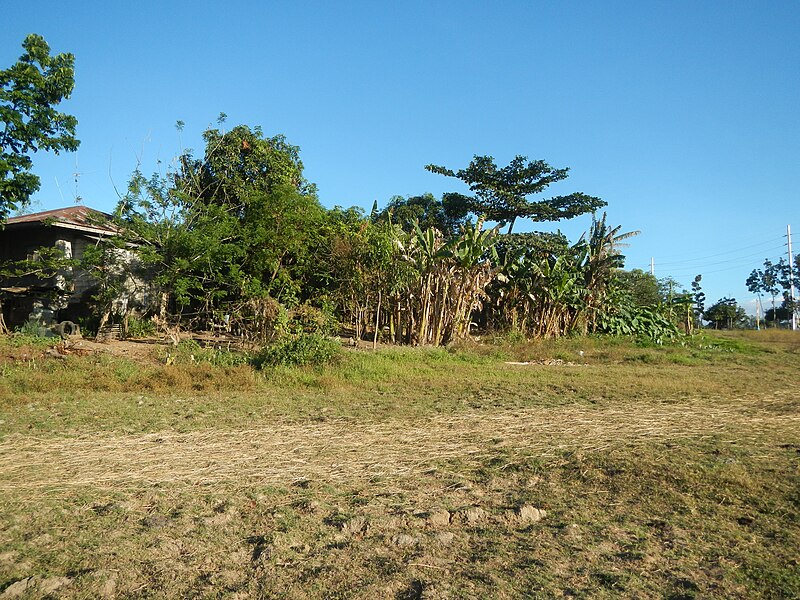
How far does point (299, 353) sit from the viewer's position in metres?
10.9

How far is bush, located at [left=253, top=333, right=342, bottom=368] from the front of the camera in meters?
10.8

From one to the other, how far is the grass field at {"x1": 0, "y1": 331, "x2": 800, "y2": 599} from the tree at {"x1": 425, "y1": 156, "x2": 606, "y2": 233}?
1469 centimetres

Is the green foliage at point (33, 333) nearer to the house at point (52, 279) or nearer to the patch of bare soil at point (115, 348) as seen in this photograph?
the patch of bare soil at point (115, 348)

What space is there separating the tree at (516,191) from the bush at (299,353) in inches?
532

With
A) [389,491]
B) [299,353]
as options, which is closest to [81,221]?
[299,353]

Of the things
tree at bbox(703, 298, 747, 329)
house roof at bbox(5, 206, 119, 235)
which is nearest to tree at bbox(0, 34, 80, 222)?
house roof at bbox(5, 206, 119, 235)

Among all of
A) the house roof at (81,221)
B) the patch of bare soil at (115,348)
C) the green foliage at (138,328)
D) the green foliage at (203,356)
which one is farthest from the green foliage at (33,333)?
the green foliage at (203,356)

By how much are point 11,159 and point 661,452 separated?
1356cm

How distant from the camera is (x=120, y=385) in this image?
29.4 feet

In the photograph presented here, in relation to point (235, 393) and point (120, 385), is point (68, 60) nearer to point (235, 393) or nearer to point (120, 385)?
point (120, 385)

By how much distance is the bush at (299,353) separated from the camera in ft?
35.5

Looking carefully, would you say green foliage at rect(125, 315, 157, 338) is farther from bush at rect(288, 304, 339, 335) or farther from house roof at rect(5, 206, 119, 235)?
bush at rect(288, 304, 339, 335)

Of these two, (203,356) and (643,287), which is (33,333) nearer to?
(203,356)

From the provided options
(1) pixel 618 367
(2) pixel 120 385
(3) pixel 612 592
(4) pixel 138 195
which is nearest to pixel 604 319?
(1) pixel 618 367
